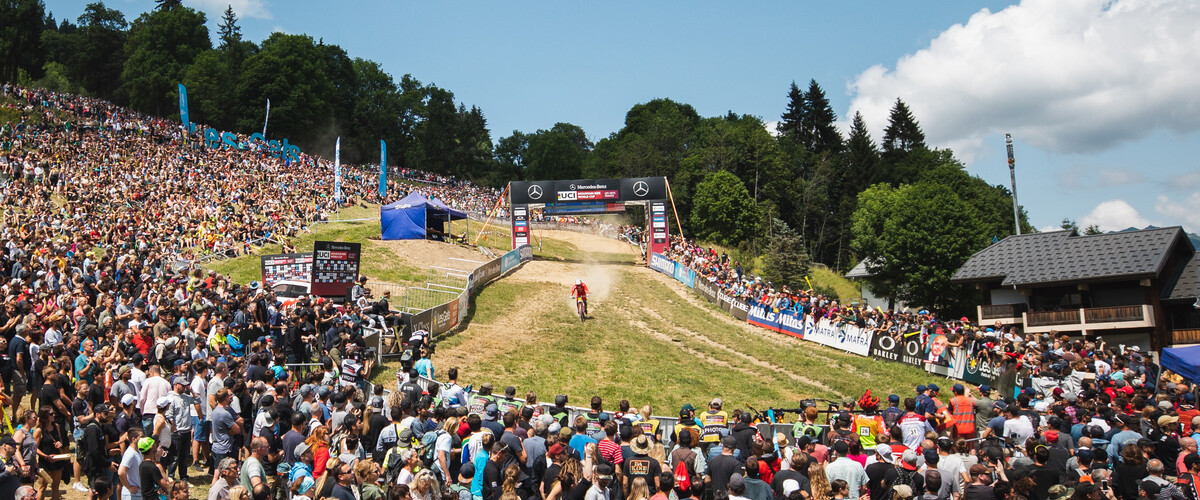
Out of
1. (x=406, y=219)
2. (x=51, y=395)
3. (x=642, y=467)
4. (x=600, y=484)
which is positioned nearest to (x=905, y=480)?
(x=642, y=467)

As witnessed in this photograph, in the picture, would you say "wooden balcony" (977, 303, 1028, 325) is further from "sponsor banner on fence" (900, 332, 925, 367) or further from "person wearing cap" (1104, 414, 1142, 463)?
"person wearing cap" (1104, 414, 1142, 463)

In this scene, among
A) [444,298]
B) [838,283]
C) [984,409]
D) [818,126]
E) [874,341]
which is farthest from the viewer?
[818,126]

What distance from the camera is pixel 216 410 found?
11.1m

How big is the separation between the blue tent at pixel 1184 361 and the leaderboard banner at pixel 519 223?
3160 cm

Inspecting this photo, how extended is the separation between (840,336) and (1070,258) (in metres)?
19.6

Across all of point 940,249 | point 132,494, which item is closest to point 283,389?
point 132,494

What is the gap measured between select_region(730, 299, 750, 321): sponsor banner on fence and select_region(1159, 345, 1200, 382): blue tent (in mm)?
16964

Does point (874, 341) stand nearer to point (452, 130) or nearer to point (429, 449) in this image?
point (429, 449)

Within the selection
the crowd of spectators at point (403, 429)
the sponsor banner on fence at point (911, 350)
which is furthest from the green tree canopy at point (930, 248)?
the crowd of spectators at point (403, 429)

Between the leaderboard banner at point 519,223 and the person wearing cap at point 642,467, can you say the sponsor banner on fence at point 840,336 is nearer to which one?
the leaderboard banner at point 519,223

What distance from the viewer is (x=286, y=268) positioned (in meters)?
26.0

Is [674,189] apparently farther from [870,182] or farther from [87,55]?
[87,55]

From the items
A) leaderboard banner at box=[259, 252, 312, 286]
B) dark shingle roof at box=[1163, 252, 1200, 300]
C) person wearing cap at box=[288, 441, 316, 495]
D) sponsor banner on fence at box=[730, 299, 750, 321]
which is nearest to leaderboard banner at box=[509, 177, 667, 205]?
sponsor banner on fence at box=[730, 299, 750, 321]

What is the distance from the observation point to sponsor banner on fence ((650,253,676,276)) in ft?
142
